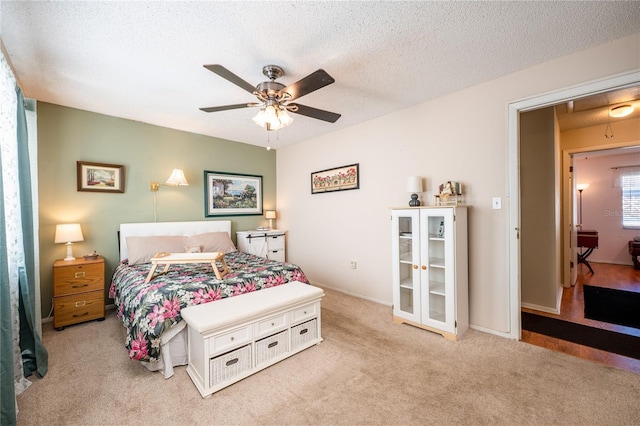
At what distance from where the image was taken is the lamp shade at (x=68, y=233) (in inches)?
122

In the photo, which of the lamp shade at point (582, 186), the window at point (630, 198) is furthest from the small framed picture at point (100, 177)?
the window at point (630, 198)

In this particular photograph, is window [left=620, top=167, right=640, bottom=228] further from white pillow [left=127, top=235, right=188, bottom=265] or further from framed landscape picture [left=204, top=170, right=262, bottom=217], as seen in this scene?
white pillow [left=127, top=235, right=188, bottom=265]

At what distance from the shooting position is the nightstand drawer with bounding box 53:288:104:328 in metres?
2.94

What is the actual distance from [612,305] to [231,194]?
5.84 m

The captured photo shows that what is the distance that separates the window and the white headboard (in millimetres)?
8402

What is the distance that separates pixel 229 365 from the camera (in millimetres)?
2004

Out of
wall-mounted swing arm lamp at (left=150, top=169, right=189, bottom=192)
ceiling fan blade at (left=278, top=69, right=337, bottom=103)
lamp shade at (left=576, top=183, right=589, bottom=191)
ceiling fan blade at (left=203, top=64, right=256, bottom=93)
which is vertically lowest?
lamp shade at (left=576, top=183, right=589, bottom=191)

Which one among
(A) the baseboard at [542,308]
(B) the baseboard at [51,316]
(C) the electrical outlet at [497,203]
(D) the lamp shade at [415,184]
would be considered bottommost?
(A) the baseboard at [542,308]

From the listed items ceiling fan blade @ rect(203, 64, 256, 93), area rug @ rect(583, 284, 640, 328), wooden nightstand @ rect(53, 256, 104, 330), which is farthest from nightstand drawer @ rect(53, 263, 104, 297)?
area rug @ rect(583, 284, 640, 328)

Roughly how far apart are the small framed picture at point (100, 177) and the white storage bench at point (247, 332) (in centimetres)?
259

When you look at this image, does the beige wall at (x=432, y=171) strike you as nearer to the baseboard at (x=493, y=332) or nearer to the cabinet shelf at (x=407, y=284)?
the baseboard at (x=493, y=332)

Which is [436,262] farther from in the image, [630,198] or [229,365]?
[630,198]

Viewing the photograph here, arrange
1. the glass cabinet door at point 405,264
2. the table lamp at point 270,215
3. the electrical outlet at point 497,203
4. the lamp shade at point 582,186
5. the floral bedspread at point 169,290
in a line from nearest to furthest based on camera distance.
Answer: the floral bedspread at point 169,290
the electrical outlet at point 497,203
the glass cabinet door at point 405,264
the table lamp at point 270,215
the lamp shade at point 582,186

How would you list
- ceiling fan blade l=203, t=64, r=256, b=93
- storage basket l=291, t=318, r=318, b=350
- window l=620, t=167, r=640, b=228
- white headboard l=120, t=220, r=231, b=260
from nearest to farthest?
ceiling fan blade l=203, t=64, r=256, b=93 < storage basket l=291, t=318, r=318, b=350 < white headboard l=120, t=220, r=231, b=260 < window l=620, t=167, r=640, b=228
